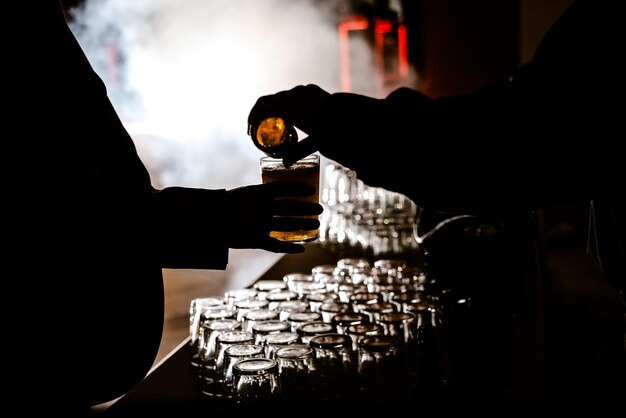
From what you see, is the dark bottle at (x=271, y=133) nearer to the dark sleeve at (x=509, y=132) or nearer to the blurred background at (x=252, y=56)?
the dark sleeve at (x=509, y=132)

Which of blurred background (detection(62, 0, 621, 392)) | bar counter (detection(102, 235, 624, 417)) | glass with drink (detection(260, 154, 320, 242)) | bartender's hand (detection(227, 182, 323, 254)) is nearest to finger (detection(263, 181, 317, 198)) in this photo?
Result: bartender's hand (detection(227, 182, 323, 254))

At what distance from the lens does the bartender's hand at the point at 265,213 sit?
123cm

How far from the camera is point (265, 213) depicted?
1257 millimetres

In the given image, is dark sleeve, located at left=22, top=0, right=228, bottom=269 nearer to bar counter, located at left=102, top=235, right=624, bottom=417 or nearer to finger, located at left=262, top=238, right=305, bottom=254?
finger, located at left=262, top=238, right=305, bottom=254

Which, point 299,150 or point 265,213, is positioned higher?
point 299,150

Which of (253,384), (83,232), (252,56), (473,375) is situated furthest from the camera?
(252,56)

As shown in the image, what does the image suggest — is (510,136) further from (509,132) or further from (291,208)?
(291,208)

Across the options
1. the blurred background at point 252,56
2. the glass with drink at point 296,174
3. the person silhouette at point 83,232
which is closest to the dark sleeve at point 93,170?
the person silhouette at point 83,232

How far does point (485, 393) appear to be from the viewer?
1.32 meters

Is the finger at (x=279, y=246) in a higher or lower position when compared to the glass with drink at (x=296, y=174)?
lower

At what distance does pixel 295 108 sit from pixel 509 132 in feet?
1.50

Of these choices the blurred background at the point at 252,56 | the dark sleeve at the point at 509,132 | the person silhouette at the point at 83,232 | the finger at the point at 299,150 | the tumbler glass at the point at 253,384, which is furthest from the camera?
the blurred background at the point at 252,56

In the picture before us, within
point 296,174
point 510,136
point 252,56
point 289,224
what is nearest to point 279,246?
point 289,224

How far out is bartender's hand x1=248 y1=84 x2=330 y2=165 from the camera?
1.51 metres
